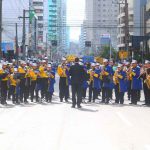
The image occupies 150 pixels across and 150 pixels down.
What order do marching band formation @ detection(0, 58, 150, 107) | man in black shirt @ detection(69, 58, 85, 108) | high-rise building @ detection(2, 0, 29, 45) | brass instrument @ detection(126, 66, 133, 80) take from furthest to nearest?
high-rise building @ detection(2, 0, 29, 45) → brass instrument @ detection(126, 66, 133, 80) → marching band formation @ detection(0, 58, 150, 107) → man in black shirt @ detection(69, 58, 85, 108)

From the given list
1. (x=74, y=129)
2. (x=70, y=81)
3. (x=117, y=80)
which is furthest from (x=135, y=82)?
(x=74, y=129)

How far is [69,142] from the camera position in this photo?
38.9 ft

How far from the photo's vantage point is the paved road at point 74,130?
452 inches

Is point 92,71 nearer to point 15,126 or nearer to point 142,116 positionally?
point 142,116

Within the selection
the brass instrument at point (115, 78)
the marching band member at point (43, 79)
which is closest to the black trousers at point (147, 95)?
the brass instrument at point (115, 78)

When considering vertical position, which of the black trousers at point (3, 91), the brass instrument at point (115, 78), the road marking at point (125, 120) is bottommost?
the road marking at point (125, 120)

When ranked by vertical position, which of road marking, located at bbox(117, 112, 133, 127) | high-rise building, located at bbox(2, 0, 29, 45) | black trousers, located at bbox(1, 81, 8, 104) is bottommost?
road marking, located at bbox(117, 112, 133, 127)

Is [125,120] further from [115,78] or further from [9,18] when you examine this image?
[9,18]

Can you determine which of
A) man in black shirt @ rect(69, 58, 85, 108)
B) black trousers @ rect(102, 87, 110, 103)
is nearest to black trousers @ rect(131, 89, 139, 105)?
black trousers @ rect(102, 87, 110, 103)

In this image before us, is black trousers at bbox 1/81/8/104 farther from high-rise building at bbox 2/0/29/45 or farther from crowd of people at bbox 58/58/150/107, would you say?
high-rise building at bbox 2/0/29/45

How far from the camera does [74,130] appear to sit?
45.8ft

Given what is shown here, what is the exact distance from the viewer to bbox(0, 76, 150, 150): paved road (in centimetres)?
1148

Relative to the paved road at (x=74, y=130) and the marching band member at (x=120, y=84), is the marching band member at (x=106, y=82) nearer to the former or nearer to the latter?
the marching band member at (x=120, y=84)

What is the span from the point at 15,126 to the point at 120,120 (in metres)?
3.48
